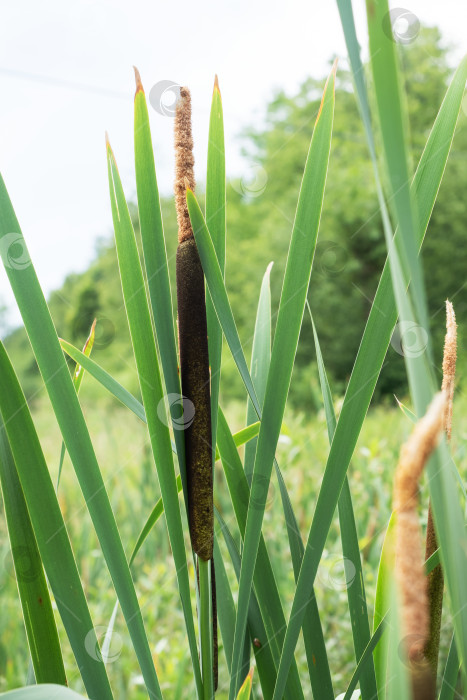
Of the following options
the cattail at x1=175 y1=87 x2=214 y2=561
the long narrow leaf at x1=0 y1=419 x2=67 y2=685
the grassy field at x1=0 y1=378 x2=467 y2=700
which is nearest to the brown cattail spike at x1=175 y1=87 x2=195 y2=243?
the cattail at x1=175 y1=87 x2=214 y2=561

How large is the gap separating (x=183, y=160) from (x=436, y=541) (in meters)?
0.33

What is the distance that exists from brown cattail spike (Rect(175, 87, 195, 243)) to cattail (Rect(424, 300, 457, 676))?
0.63 ft

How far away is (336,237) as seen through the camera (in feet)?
35.3

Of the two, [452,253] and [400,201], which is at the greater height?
[452,253]

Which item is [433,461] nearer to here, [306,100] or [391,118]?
[391,118]

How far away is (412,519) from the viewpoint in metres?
0.21

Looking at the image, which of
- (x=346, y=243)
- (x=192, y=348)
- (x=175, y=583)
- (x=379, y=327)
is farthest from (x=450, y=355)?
(x=346, y=243)

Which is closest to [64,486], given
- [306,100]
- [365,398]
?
[365,398]

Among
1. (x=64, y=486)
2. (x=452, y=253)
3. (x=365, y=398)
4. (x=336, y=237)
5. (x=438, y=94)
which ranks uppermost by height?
(x=438, y=94)

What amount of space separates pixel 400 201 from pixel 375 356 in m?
0.18

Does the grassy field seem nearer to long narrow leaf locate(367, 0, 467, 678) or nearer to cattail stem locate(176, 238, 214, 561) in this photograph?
cattail stem locate(176, 238, 214, 561)

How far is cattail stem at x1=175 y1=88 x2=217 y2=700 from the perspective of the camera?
17.2 inches

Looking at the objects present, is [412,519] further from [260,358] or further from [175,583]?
[175,583]

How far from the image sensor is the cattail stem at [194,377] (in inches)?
17.2
